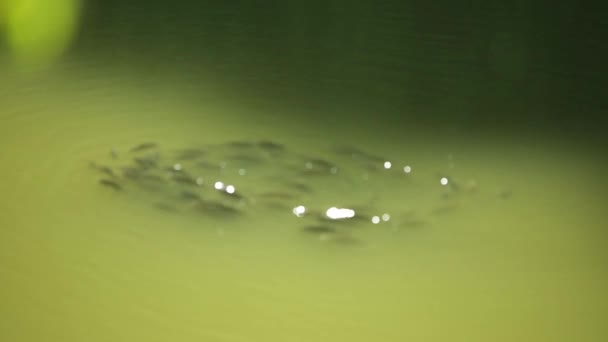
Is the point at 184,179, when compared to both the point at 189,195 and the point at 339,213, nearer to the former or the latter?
the point at 189,195

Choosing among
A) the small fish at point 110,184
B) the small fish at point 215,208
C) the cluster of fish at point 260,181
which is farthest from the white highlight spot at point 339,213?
the small fish at point 110,184

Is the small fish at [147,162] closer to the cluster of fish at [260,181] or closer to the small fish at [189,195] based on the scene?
the cluster of fish at [260,181]

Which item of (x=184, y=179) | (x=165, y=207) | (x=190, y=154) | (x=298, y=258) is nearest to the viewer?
(x=298, y=258)

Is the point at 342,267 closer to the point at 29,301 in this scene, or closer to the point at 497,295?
the point at 497,295

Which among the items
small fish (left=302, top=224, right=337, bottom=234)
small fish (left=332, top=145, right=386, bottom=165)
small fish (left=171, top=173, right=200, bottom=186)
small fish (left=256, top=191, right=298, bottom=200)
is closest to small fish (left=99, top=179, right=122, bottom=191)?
small fish (left=171, top=173, right=200, bottom=186)

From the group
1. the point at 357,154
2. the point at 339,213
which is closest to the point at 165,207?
the point at 339,213

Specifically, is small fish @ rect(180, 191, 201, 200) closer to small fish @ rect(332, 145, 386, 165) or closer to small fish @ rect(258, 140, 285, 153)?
small fish @ rect(258, 140, 285, 153)
